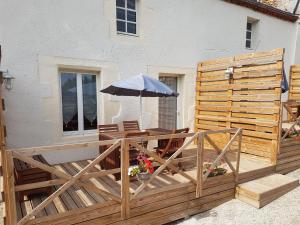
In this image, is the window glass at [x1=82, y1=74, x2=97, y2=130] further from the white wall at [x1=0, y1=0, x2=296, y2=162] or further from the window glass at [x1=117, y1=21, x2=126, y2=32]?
the window glass at [x1=117, y1=21, x2=126, y2=32]

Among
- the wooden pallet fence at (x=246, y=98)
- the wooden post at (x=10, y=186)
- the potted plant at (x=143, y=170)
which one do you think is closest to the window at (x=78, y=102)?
the potted plant at (x=143, y=170)

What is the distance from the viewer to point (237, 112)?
5.42 m

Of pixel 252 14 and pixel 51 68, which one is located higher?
pixel 252 14

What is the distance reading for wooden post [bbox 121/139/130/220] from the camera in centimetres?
289

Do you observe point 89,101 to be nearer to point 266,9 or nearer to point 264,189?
point 264,189

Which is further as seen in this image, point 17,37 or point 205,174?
point 17,37

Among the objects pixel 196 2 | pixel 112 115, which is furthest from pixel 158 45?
pixel 112 115

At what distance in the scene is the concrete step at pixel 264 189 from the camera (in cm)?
389

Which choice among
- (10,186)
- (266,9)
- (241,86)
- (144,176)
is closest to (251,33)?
(266,9)

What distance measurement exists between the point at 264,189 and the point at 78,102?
14.1 ft

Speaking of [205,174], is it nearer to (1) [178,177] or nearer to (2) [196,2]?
(1) [178,177]

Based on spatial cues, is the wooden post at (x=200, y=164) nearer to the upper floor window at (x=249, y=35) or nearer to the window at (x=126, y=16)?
the window at (x=126, y=16)

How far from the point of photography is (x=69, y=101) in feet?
15.9

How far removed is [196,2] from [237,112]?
11.1 ft
